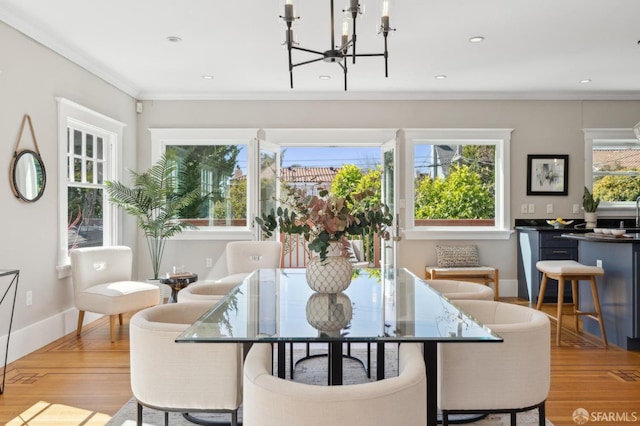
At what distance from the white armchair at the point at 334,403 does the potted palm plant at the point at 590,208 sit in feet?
17.6

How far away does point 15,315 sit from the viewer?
3510mm

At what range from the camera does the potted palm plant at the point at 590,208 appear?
5.79 m

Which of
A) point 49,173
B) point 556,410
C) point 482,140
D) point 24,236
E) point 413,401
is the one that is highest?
point 482,140

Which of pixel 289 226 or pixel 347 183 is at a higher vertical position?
pixel 347 183

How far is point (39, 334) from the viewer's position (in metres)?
3.79

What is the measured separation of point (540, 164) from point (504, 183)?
52 cm

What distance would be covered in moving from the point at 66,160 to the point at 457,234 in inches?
174

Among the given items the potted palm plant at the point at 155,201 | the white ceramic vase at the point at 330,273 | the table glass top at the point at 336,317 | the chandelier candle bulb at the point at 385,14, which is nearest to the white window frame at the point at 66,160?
the potted palm plant at the point at 155,201

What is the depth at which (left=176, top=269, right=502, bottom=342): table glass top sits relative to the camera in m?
1.56

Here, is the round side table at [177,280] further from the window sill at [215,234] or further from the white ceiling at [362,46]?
the white ceiling at [362,46]

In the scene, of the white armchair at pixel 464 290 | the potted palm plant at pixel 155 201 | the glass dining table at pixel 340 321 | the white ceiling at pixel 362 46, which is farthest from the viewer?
the potted palm plant at pixel 155 201

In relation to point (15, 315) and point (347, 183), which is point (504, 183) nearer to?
point (347, 183)

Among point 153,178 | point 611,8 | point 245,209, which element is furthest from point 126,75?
point 611,8

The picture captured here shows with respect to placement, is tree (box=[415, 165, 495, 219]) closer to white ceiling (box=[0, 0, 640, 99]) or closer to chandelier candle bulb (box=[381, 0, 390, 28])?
white ceiling (box=[0, 0, 640, 99])
